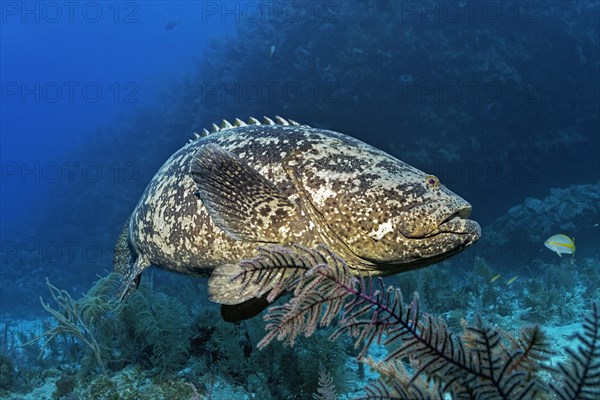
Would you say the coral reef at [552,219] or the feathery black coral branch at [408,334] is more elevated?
the feathery black coral branch at [408,334]

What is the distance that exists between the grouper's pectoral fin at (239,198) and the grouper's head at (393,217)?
1.02 ft

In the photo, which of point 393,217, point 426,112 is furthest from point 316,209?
point 426,112

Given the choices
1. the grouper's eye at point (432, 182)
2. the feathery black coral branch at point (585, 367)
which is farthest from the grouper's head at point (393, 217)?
the feathery black coral branch at point (585, 367)

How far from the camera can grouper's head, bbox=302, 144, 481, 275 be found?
9.13ft

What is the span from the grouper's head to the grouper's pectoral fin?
311 millimetres

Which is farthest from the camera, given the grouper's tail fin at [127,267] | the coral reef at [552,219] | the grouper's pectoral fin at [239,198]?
the coral reef at [552,219]

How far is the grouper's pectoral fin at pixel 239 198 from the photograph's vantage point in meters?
2.91

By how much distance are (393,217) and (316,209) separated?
576mm

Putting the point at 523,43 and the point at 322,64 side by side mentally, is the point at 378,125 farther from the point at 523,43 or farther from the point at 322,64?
the point at 523,43

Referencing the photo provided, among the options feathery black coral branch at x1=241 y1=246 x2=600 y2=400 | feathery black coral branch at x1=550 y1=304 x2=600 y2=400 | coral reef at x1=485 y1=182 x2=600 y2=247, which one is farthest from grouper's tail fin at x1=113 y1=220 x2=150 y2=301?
coral reef at x1=485 y1=182 x2=600 y2=247

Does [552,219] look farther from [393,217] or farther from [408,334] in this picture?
[408,334]

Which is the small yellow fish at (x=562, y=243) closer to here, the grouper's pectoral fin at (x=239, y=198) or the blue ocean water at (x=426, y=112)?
the blue ocean water at (x=426, y=112)

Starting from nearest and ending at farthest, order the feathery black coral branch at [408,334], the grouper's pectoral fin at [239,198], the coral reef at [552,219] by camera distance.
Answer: the feathery black coral branch at [408,334] < the grouper's pectoral fin at [239,198] < the coral reef at [552,219]

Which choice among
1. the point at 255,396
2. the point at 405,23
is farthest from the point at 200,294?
the point at 405,23
